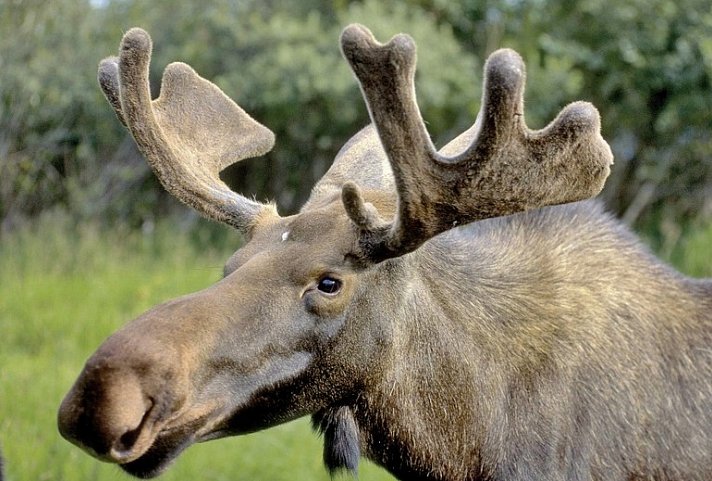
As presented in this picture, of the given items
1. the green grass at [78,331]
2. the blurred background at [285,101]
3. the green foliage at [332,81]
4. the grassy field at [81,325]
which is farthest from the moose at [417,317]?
the green foliage at [332,81]

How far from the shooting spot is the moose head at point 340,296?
8.82 ft

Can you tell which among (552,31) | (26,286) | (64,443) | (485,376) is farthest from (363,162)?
(552,31)

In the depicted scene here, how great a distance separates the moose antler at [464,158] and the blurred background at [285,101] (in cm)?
646

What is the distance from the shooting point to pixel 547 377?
3.38 m

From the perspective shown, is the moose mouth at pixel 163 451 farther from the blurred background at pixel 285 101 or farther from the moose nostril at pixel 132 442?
the blurred background at pixel 285 101

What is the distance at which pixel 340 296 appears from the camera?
3070mm

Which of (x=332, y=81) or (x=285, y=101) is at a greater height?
(x=332, y=81)

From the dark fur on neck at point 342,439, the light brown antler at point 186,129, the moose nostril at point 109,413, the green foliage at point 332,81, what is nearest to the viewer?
the moose nostril at point 109,413

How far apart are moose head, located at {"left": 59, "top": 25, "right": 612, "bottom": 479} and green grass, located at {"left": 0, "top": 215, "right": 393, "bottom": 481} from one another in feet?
1.88

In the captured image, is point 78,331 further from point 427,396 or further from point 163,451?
point 163,451

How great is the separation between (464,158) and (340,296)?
539 mm

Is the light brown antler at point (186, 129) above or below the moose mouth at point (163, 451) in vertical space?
above

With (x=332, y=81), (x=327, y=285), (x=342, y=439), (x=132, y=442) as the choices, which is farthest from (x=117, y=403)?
(x=332, y=81)

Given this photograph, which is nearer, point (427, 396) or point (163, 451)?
point (163, 451)
